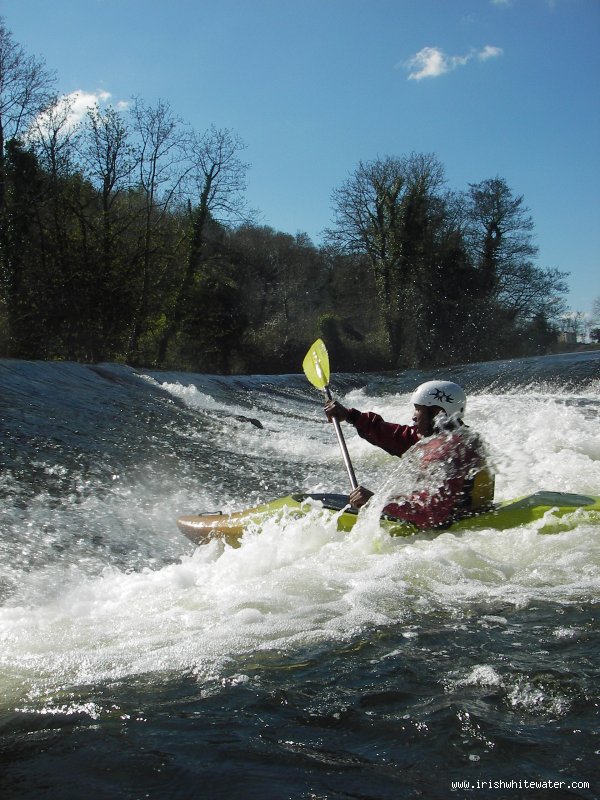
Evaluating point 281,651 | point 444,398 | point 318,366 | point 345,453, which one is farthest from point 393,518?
point 318,366

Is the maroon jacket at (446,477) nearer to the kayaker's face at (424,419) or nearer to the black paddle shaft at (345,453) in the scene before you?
the kayaker's face at (424,419)

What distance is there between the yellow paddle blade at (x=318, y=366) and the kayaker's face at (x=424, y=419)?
89.6 inches

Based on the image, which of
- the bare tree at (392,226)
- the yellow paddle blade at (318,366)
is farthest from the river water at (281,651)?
the bare tree at (392,226)

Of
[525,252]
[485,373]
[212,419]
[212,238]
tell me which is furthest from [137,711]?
[525,252]

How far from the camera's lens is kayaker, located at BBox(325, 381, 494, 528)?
3879 millimetres

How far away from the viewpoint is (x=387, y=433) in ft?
15.7

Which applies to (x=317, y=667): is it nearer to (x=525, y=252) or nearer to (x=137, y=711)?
(x=137, y=711)

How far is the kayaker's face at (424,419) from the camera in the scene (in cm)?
418

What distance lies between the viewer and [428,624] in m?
2.94

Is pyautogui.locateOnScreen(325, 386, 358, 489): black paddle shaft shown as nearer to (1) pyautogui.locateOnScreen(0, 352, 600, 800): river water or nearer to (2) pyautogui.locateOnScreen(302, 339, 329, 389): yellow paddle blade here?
(2) pyautogui.locateOnScreen(302, 339, 329, 389): yellow paddle blade

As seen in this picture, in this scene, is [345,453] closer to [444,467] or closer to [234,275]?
[444,467]

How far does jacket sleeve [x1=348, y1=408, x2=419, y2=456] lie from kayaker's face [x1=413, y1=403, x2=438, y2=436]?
0.36 metres

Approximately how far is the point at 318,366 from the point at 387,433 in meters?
2.06

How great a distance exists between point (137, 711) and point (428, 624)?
49.3 inches
